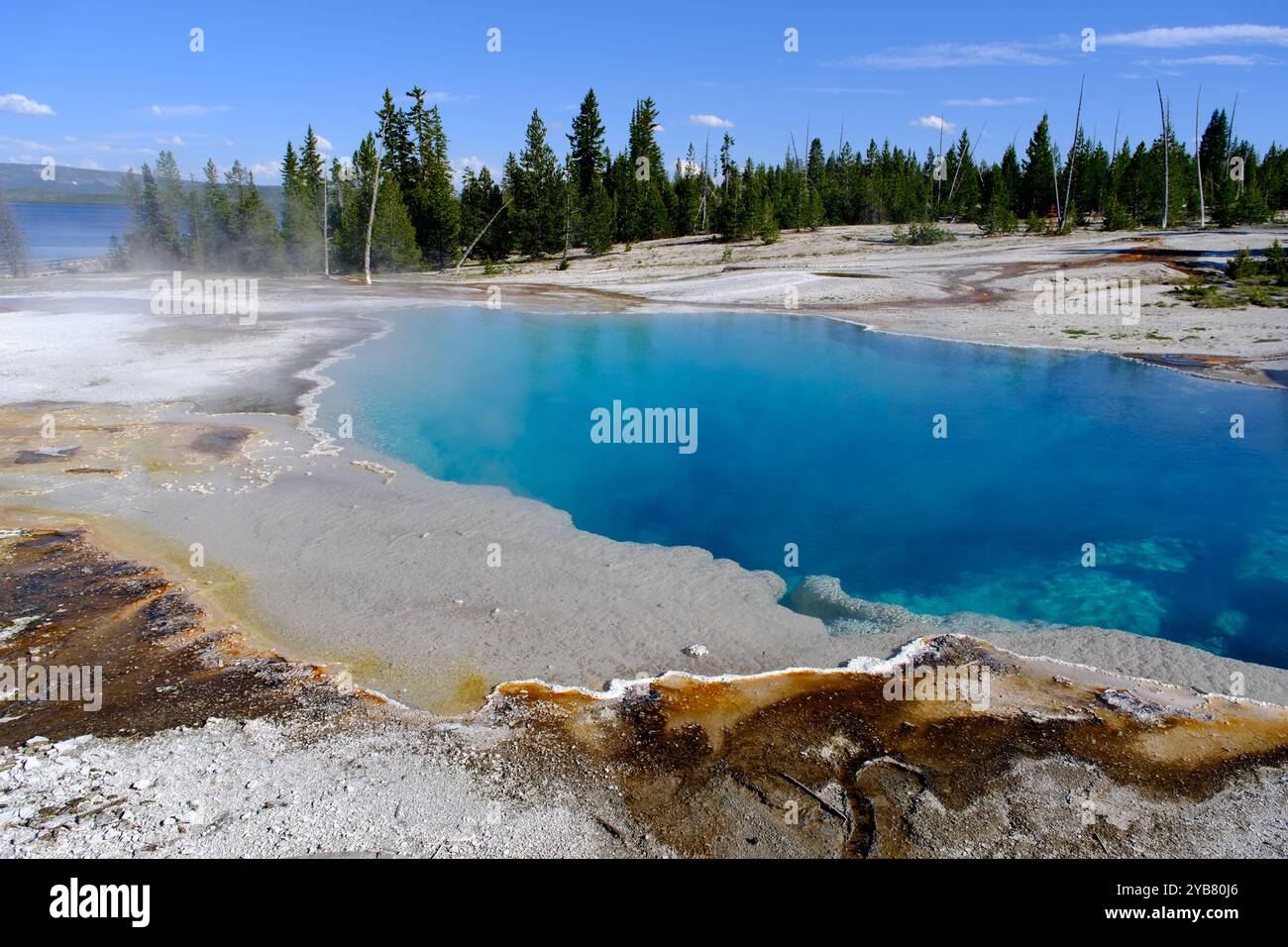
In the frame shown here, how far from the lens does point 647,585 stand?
27.4 ft

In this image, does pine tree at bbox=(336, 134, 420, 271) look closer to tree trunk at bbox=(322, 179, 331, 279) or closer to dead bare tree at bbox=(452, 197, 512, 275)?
tree trunk at bbox=(322, 179, 331, 279)

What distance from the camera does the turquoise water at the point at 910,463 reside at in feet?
30.3

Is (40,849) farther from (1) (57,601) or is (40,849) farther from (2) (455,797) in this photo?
(1) (57,601)

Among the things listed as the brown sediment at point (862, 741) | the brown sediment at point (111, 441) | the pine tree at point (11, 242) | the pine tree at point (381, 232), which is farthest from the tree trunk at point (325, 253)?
the brown sediment at point (862, 741)

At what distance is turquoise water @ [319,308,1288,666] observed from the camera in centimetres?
923

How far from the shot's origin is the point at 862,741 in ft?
18.7

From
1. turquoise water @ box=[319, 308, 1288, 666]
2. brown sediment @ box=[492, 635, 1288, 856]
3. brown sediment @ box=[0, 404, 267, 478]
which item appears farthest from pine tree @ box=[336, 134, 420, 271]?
brown sediment @ box=[492, 635, 1288, 856]

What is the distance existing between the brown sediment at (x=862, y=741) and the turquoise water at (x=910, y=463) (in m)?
2.17

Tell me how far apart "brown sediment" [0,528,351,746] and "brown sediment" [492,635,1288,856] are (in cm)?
196

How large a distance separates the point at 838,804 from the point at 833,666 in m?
1.85

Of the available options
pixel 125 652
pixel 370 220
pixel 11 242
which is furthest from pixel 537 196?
pixel 125 652

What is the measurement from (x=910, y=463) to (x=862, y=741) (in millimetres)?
8450

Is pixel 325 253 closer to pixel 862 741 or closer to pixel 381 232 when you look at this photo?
pixel 381 232

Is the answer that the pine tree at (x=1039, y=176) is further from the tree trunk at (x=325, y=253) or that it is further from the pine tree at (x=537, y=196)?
the tree trunk at (x=325, y=253)
